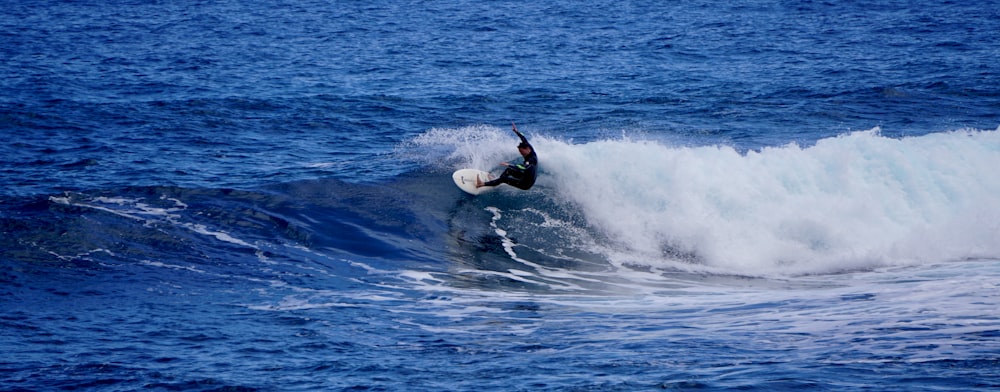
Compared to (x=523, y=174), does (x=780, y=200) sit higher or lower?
lower

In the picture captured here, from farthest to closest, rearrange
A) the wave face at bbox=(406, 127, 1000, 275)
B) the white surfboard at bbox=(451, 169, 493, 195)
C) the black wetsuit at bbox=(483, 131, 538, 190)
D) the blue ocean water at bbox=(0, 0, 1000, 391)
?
the white surfboard at bbox=(451, 169, 493, 195), the black wetsuit at bbox=(483, 131, 538, 190), the wave face at bbox=(406, 127, 1000, 275), the blue ocean water at bbox=(0, 0, 1000, 391)

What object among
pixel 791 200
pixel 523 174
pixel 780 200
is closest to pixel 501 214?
pixel 523 174

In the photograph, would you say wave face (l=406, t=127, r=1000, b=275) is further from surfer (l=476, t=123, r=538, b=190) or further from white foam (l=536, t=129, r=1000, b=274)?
surfer (l=476, t=123, r=538, b=190)

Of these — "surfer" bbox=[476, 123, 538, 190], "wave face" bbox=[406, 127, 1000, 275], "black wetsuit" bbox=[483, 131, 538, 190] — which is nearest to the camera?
"wave face" bbox=[406, 127, 1000, 275]

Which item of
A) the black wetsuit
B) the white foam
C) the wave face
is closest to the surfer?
the black wetsuit

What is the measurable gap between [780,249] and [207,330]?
11.0 meters

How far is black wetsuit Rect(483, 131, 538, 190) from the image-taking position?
19.3 metres

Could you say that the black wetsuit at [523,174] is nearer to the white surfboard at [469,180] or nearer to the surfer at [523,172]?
the surfer at [523,172]

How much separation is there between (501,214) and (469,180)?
1.21 metres

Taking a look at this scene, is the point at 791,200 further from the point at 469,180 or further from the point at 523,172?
the point at 469,180

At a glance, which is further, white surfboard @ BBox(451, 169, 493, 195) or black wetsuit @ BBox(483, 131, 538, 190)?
white surfboard @ BBox(451, 169, 493, 195)

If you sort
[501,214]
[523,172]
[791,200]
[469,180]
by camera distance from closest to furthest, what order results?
[523,172]
[791,200]
[501,214]
[469,180]

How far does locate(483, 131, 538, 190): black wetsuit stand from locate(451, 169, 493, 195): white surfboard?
89 centimetres

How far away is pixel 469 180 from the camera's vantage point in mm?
20594
